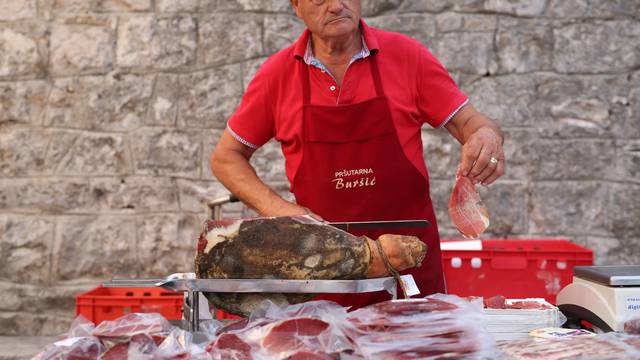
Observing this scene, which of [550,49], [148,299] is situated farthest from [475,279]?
[550,49]

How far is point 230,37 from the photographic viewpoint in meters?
4.60

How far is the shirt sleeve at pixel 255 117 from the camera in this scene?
289cm

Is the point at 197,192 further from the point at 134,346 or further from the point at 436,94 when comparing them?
the point at 134,346

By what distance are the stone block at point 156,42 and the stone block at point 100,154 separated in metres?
0.48

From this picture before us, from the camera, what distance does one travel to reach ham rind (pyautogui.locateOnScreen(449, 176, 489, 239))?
7.27 feet

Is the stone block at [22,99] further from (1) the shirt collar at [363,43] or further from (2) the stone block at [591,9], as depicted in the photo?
(2) the stone block at [591,9]

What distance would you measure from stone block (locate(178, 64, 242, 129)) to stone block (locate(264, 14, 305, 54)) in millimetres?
240

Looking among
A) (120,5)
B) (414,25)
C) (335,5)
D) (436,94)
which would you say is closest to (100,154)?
(120,5)

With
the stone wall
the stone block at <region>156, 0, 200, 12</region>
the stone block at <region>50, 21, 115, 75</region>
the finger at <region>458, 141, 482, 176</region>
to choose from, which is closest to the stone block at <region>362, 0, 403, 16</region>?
the stone wall

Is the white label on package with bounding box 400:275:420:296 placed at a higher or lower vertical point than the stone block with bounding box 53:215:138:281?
higher

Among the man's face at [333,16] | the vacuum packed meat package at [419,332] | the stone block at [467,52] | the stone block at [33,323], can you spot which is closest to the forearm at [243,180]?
the man's face at [333,16]

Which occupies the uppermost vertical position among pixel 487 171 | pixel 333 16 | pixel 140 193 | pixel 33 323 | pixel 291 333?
pixel 333 16

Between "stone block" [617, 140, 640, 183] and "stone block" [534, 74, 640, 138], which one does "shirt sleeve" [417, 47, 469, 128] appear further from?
"stone block" [617, 140, 640, 183]

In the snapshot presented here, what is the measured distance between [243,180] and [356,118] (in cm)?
49
